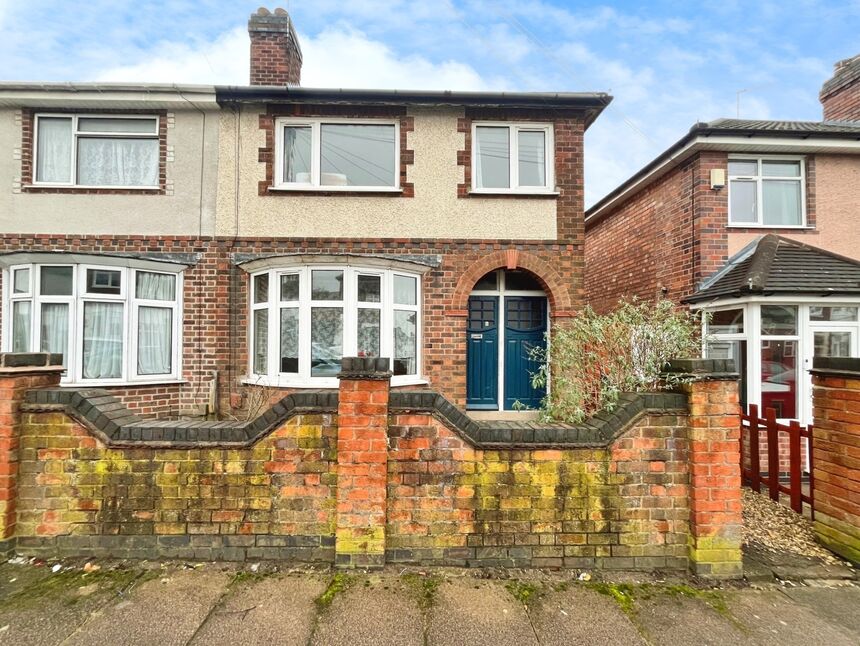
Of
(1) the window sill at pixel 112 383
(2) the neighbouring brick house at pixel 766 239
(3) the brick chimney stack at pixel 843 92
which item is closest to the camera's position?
(2) the neighbouring brick house at pixel 766 239

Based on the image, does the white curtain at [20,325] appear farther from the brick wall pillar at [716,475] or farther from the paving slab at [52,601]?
the brick wall pillar at [716,475]

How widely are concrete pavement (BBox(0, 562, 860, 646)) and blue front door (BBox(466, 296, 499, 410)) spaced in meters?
4.42

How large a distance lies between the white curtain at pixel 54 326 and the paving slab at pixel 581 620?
7717mm

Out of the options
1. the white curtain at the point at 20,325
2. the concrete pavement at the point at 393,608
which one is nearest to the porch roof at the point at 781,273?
the concrete pavement at the point at 393,608

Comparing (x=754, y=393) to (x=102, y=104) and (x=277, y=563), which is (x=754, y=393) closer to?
(x=277, y=563)

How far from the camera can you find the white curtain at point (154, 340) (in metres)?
6.80

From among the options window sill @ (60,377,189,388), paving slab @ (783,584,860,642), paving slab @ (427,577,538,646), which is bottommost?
paving slab @ (783,584,860,642)

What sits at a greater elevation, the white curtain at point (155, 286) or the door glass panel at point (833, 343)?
the white curtain at point (155, 286)

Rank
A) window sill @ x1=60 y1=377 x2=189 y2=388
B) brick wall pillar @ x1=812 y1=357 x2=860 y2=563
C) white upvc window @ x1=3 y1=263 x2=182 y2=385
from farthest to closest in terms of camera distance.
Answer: white upvc window @ x1=3 y1=263 x2=182 y2=385
window sill @ x1=60 y1=377 x2=189 y2=388
brick wall pillar @ x1=812 y1=357 x2=860 y2=563

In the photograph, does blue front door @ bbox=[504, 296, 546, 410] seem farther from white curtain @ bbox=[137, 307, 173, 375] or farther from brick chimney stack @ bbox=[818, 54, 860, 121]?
brick chimney stack @ bbox=[818, 54, 860, 121]

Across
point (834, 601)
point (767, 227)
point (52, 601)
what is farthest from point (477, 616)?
point (767, 227)

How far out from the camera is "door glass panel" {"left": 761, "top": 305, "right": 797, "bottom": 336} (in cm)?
622

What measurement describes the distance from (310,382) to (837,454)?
616 centimetres

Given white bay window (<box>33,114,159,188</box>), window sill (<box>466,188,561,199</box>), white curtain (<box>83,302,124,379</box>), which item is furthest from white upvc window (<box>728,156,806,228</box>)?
white curtain (<box>83,302,124,379</box>)
